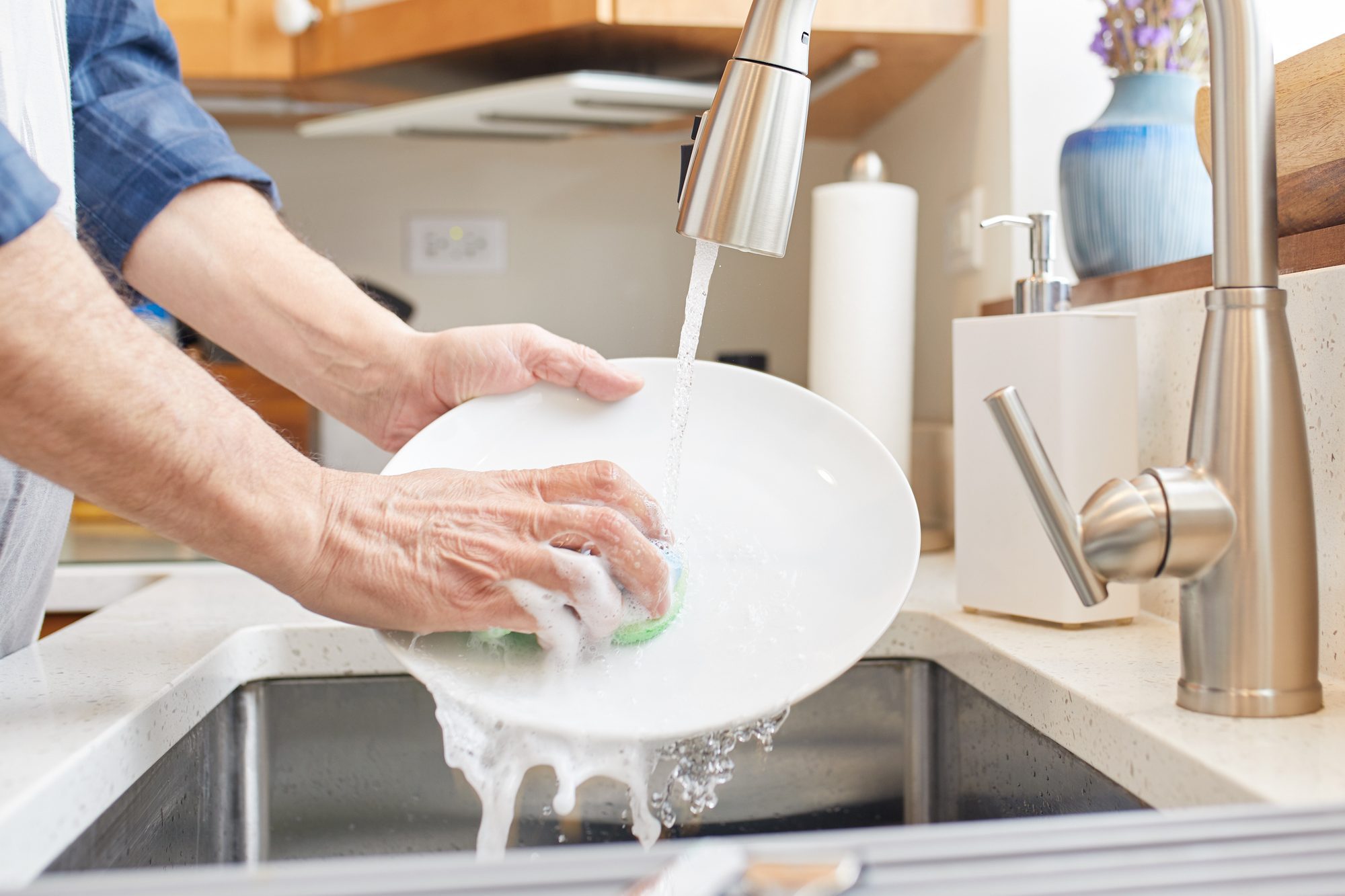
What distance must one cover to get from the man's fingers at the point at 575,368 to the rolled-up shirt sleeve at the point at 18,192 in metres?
0.34

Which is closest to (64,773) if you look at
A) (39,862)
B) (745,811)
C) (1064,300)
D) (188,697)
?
(39,862)

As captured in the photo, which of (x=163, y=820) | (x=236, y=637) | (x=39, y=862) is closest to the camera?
(x=39, y=862)

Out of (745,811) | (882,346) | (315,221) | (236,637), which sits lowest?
(745,811)

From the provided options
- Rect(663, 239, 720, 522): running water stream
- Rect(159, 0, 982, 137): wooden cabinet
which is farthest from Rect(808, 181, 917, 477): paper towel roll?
Rect(663, 239, 720, 522): running water stream

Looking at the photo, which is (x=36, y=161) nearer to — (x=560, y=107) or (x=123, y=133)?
(x=123, y=133)

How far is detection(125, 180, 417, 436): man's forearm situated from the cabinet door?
2.01ft

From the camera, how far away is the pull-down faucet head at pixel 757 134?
17.8 inches

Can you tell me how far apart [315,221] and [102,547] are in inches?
23.9

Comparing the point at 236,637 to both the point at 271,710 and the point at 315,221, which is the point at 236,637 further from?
the point at 315,221

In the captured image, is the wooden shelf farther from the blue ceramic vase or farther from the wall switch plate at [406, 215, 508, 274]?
the wall switch plate at [406, 215, 508, 274]

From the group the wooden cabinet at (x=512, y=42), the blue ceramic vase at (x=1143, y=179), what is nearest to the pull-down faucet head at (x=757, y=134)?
the blue ceramic vase at (x=1143, y=179)

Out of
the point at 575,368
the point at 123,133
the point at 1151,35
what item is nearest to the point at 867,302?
the point at 1151,35

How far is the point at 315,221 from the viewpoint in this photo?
1.58 meters

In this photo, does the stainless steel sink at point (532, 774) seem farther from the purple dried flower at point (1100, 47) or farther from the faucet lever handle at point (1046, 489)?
the purple dried flower at point (1100, 47)
